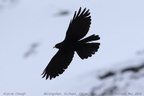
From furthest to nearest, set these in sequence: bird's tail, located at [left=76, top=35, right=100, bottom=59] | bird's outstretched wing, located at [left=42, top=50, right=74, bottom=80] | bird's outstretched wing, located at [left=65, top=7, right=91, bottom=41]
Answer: bird's outstretched wing, located at [left=42, top=50, right=74, bottom=80] < bird's outstretched wing, located at [left=65, top=7, right=91, bottom=41] < bird's tail, located at [left=76, top=35, right=100, bottom=59]

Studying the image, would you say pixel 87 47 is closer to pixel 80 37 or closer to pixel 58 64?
pixel 80 37

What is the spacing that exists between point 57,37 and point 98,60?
12.2 feet

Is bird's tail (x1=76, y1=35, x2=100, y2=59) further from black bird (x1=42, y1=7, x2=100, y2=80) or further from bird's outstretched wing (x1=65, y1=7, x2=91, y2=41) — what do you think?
bird's outstretched wing (x1=65, y1=7, x2=91, y2=41)

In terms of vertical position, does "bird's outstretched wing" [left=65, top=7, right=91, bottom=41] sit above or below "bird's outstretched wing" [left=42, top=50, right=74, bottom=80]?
above

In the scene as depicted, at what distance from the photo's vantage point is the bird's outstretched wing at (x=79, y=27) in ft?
34.5

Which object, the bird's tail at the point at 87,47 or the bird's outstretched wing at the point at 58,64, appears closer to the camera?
the bird's tail at the point at 87,47

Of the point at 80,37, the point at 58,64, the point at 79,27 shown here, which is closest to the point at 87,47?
the point at 80,37

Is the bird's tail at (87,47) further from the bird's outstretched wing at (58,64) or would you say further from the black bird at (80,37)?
the bird's outstretched wing at (58,64)

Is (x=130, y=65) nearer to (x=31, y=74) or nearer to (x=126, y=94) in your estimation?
(x=126, y=94)

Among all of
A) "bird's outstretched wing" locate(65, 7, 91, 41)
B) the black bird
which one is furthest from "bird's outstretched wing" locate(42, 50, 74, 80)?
"bird's outstretched wing" locate(65, 7, 91, 41)

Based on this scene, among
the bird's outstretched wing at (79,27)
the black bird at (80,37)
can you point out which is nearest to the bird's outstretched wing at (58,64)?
the black bird at (80,37)

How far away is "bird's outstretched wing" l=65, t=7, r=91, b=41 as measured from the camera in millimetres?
10523

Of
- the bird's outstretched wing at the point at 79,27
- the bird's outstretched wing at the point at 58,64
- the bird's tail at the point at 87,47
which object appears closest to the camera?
the bird's tail at the point at 87,47

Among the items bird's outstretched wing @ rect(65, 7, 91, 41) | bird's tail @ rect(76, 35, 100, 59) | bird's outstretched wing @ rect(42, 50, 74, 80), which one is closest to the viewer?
bird's tail @ rect(76, 35, 100, 59)
